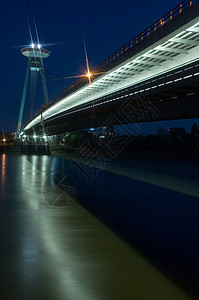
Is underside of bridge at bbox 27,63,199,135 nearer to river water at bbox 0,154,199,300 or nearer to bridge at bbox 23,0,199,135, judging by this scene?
bridge at bbox 23,0,199,135

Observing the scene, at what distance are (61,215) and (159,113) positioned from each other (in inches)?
972

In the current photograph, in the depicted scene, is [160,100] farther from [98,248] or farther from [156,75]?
[98,248]

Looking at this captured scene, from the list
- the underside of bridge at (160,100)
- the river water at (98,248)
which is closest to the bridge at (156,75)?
the underside of bridge at (160,100)

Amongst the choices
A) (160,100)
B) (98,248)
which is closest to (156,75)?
(160,100)

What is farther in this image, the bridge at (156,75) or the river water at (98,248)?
the bridge at (156,75)

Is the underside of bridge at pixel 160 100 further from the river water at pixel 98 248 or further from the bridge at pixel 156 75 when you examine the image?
the river water at pixel 98 248

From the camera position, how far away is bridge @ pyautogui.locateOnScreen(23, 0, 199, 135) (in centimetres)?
1927

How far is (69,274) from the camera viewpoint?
4.16 m

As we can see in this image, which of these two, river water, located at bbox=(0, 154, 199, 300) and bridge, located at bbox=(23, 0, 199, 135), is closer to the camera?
river water, located at bbox=(0, 154, 199, 300)

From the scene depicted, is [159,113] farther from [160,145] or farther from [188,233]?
[188,233]

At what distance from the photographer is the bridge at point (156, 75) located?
19.3m

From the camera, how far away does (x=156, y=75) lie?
27.0 metres

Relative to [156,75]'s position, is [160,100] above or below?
below

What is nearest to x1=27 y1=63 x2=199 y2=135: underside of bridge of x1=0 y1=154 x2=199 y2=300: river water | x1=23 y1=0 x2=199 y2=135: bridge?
x1=23 y1=0 x2=199 y2=135: bridge
